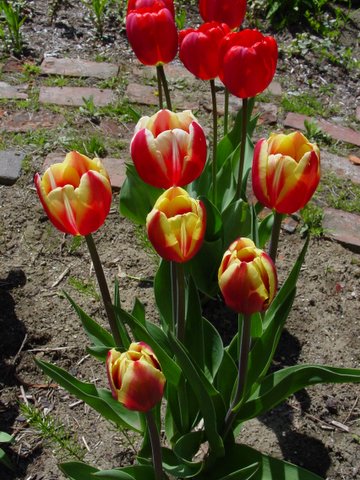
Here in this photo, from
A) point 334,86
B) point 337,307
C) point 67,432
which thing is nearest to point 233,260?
point 67,432

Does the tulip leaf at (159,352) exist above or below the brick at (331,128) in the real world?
above

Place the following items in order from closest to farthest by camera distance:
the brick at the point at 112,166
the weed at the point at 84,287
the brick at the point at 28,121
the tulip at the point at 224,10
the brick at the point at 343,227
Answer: the tulip at the point at 224,10, the weed at the point at 84,287, the brick at the point at 343,227, the brick at the point at 112,166, the brick at the point at 28,121

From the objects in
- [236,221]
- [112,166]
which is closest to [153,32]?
[236,221]

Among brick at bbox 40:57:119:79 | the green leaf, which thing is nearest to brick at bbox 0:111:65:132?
brick at bbox 40:57:119:79

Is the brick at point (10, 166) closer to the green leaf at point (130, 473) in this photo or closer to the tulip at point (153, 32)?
the tulip at point (153, 32)

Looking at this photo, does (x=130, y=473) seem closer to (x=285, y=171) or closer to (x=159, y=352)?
(x=159, y=352)

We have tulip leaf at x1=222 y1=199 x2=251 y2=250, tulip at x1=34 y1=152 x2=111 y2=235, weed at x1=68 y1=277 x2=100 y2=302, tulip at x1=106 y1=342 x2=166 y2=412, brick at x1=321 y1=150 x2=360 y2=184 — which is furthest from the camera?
brick at x1=321 y1=150 x2=360 y2=184

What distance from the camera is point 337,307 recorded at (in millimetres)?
2340

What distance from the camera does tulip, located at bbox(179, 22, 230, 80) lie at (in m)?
1.70

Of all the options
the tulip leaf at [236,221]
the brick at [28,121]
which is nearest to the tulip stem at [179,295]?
the tulip leaf at [236,221]

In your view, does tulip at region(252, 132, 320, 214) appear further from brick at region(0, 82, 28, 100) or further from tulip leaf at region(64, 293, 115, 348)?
brick at region(0, 82, 28, 100)

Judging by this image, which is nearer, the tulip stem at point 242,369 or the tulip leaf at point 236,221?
the tulip stem at point 242,369

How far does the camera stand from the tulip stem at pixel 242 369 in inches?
54.6

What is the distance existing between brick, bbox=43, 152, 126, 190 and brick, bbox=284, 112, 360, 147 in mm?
790
